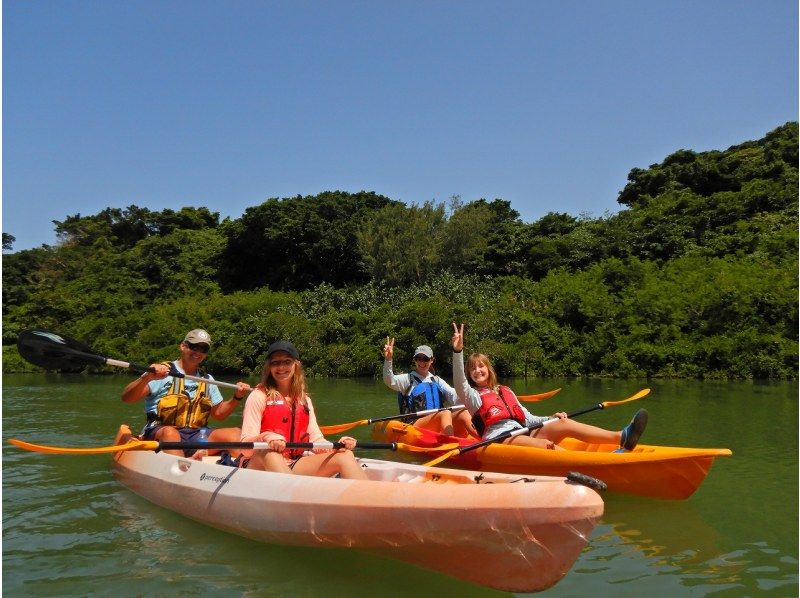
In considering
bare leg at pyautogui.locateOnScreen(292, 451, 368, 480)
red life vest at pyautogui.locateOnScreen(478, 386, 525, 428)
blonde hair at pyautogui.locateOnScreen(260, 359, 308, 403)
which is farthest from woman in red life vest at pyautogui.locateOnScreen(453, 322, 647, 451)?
bare leg at pyautogui.locateOnScreen(292, 451, 368, 480)

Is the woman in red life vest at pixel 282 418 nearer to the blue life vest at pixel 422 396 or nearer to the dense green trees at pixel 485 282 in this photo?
the blue life vest at pixel 422 396

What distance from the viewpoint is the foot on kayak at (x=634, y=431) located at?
472 centimetres

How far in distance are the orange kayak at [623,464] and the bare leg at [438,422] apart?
0.94 m

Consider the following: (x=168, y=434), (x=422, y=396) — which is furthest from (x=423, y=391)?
(x=168, y=434)

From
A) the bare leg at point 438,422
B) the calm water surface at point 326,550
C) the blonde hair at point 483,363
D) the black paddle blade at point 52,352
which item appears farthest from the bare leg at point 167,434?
the bare leg at point 438,422

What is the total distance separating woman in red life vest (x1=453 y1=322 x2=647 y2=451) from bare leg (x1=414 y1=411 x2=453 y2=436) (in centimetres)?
90

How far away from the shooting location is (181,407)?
5.00m

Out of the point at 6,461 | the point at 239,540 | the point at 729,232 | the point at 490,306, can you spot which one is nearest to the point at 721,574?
the point at 239,540

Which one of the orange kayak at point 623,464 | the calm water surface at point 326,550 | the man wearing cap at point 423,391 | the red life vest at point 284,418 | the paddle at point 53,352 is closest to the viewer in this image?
the calm water surface at point 326,550

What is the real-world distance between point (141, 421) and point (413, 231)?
1742 centimetres

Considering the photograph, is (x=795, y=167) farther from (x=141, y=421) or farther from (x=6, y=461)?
(x=6, y=461)

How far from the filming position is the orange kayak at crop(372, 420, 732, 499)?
4547 mm

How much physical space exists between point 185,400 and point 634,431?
327 centimetres

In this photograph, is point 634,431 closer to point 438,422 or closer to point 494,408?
point 494,408
